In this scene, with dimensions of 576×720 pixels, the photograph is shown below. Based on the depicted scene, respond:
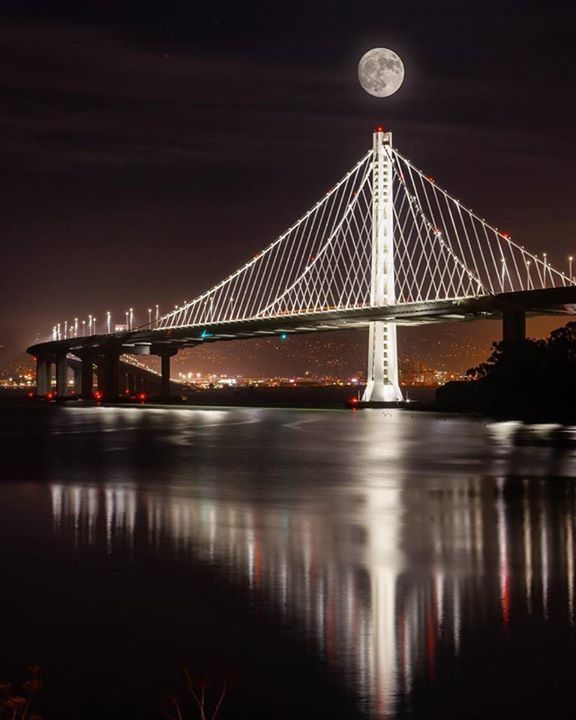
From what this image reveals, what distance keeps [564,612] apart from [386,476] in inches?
662

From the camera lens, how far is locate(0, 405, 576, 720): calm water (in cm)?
838

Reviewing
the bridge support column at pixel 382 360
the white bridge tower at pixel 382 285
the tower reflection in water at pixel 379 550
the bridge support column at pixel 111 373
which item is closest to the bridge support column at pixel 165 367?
the bridge support column at pixel 111 373

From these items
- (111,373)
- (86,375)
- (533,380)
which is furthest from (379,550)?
→ (86,375)

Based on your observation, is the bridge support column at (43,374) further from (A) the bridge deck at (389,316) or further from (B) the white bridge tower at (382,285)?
(B) the white bridge tower at (382,285)

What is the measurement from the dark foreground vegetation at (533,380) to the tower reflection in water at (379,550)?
30.9 metres

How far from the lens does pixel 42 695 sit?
27.3ft

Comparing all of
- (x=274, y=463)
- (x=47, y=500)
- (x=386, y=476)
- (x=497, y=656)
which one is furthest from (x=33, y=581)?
(x=274, y=463)

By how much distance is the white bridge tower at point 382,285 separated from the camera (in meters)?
74.7

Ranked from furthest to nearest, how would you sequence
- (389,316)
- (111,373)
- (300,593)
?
(111,373) < (389,316) < (300,593)

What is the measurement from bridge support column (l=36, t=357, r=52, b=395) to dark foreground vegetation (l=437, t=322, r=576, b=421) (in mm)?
78962

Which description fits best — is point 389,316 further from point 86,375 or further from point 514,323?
point 86,375

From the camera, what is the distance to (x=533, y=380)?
57.4 metres

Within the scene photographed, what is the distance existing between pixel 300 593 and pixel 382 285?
63.8 metres

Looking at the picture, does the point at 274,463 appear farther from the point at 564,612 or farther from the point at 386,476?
the point at 564,612
